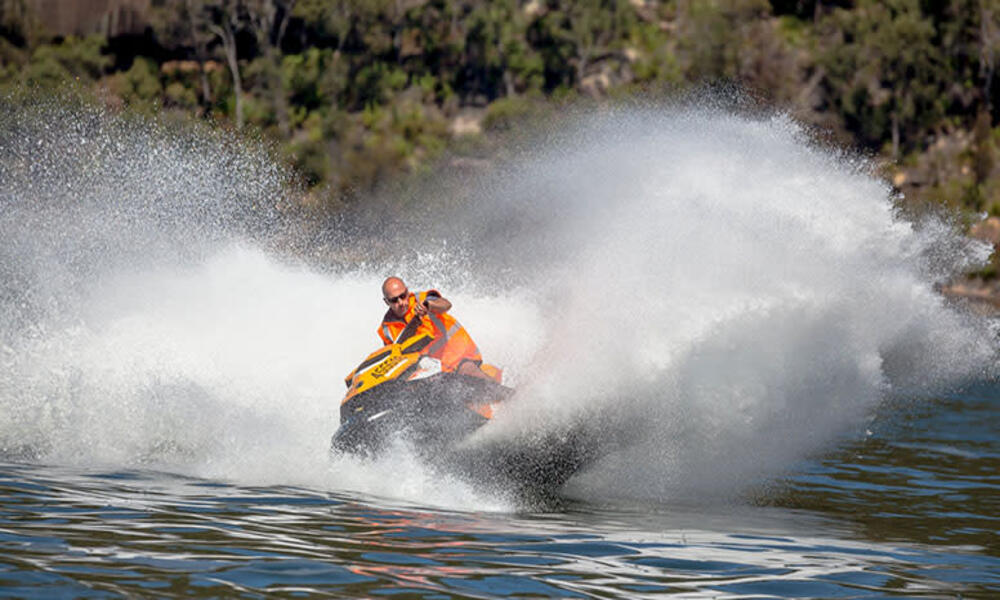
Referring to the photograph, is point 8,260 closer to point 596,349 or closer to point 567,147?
point 567,147

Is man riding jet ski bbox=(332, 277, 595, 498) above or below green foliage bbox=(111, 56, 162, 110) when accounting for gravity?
below

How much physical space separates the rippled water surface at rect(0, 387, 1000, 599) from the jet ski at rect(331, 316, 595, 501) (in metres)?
0.43

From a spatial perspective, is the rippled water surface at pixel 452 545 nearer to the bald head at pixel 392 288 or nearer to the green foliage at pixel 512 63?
the bald head at pixel 392 288

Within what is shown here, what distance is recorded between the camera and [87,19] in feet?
205

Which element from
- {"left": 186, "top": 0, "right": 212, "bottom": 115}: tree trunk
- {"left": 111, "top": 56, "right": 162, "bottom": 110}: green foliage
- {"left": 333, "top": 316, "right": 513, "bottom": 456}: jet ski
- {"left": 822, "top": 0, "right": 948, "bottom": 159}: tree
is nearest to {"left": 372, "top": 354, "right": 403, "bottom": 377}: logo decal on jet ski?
{"left": 333, "top": 316, "right": 513, "bottom": 456}: jet ski

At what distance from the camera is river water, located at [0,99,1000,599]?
27.1 feet

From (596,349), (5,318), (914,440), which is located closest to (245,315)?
(5,318)

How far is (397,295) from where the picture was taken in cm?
1222

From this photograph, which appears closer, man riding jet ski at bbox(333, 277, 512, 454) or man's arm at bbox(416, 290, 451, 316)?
man riding jet ski at bbox(333, 277, 512, 454)

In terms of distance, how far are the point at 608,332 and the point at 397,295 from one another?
203cm

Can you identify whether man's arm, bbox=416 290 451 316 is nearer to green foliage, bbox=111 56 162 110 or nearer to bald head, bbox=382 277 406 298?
bald head, bbox=382 277 406 298

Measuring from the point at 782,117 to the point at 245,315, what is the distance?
21.9 feet

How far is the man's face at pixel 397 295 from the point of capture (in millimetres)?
12219

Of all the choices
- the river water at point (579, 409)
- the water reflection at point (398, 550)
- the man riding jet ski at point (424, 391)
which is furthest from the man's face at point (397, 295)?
the water reflection at point (398, 550)
